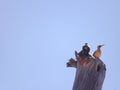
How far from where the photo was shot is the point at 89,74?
32.1ft

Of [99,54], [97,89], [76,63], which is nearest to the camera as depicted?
[97,89]

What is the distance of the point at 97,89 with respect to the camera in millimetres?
9672

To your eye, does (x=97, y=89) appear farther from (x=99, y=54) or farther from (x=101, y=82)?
(x=99, y=54)

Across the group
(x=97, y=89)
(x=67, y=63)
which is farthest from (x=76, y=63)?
(x=97, y=89)

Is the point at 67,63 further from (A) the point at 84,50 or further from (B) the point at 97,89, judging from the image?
(B) the point at 97,89

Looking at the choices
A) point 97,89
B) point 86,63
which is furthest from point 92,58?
point 97,89

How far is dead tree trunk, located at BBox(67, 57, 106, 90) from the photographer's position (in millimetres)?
9680

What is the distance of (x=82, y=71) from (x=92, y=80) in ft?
1.32

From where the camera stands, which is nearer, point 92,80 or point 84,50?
point 92,80

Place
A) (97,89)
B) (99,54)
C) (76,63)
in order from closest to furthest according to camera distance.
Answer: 1. (97,89)
2. (76,63)
3. (99,54)

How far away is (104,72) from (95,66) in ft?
1.19

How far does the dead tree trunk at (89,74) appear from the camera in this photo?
31.8 feet

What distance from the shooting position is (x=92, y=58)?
33.8 ft

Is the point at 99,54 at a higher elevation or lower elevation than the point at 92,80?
higher
